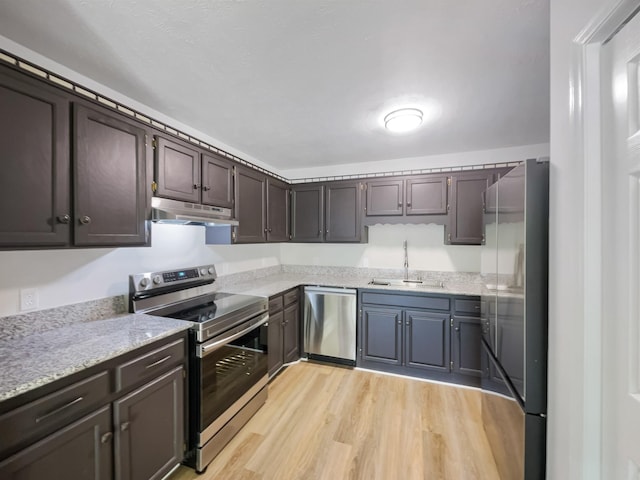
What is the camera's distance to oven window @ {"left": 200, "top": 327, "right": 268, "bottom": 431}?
1.72 metres

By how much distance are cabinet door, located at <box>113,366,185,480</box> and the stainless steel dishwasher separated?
1643 mm

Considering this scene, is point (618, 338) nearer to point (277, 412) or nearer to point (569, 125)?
point (569, 125)

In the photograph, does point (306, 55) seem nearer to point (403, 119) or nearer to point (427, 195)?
point (403, 119)

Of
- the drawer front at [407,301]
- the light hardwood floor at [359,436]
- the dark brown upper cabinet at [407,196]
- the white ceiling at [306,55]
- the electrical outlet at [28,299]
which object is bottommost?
the light hardwood floor at [359,436]

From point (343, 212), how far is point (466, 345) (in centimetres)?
199

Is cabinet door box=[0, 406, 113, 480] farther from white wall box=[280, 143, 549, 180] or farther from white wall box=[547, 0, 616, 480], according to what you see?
white wall box=[280, 143, 549, 180]

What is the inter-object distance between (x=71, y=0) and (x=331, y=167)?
287 centimetres

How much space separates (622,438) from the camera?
2.54ft

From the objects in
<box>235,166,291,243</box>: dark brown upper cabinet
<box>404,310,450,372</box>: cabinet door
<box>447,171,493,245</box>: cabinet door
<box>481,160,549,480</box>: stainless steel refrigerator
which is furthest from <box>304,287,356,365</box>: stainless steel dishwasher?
<box>481,160,549,480</box>: stainless steel refrigerator

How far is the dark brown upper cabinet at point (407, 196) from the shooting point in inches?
118

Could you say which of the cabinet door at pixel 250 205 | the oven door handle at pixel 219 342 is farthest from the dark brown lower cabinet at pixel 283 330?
the cabinet door at pixel 250 205

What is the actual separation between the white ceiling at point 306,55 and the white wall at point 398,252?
4.49 ft

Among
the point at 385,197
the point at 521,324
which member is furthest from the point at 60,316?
the point at 385,197

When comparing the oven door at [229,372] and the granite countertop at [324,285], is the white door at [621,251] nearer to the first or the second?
the granite countertop at [324,285]
